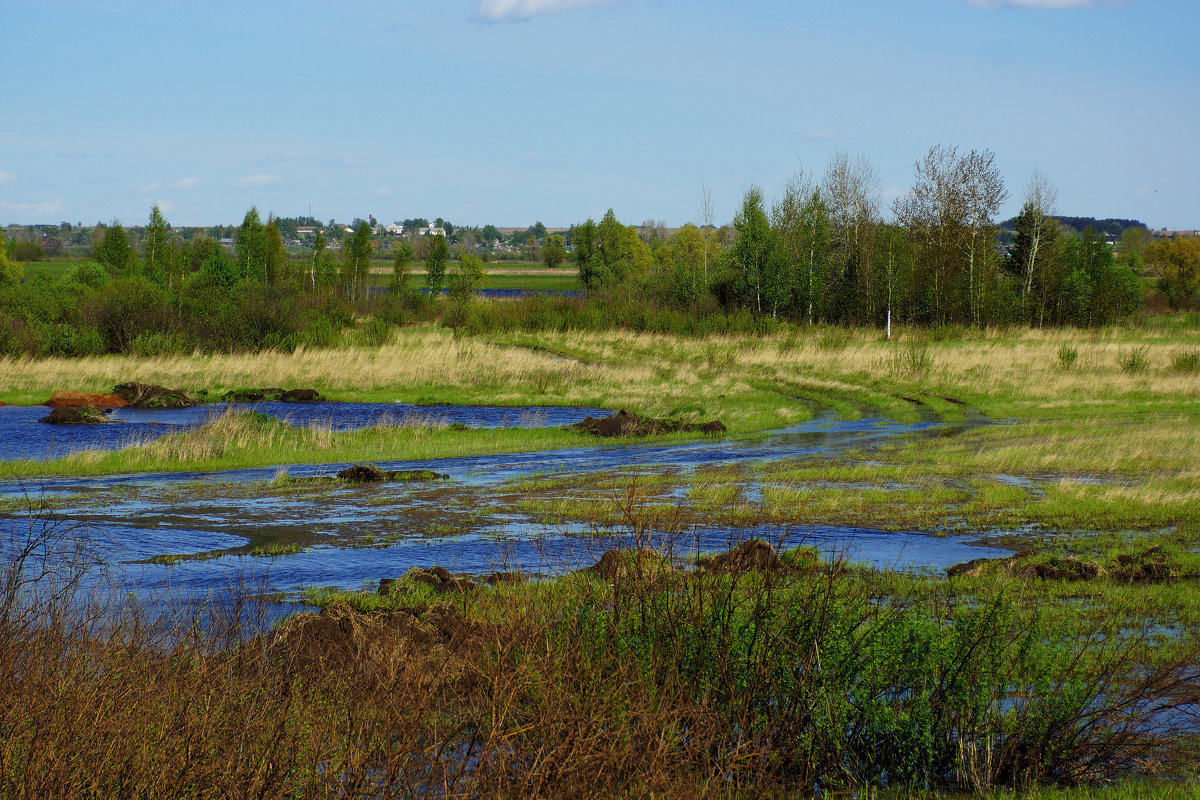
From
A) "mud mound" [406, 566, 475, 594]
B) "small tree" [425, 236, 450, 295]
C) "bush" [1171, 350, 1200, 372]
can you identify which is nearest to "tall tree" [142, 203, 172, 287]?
"small tree" [425, 236, 450, 295]

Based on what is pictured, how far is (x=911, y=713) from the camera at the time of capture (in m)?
6.70

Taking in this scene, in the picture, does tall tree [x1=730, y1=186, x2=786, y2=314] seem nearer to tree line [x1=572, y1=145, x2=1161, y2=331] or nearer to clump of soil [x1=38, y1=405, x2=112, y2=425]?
tree line [x1=572, y1=145, x2=1161, y2=331]

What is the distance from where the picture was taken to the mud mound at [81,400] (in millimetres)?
32938

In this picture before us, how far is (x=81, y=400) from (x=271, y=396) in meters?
6.04

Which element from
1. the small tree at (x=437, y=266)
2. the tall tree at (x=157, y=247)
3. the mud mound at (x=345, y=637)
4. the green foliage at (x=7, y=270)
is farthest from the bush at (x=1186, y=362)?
A: the green foliage at (x=7, y=270)

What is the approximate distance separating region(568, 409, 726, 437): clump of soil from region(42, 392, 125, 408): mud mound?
643 inches

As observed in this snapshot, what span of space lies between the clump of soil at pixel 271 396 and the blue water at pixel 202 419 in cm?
80

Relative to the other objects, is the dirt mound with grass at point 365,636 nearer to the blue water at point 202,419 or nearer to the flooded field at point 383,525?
the flooded field at point 383,525

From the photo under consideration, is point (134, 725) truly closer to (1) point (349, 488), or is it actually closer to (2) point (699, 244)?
(1) point (349, 488)

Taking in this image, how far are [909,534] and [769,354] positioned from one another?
32.1 meters

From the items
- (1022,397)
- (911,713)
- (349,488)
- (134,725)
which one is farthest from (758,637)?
(1022,397)

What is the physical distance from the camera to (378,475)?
21656 millimetres

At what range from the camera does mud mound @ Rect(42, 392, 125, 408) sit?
108ft

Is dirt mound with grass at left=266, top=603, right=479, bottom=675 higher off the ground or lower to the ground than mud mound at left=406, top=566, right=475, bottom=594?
higher
